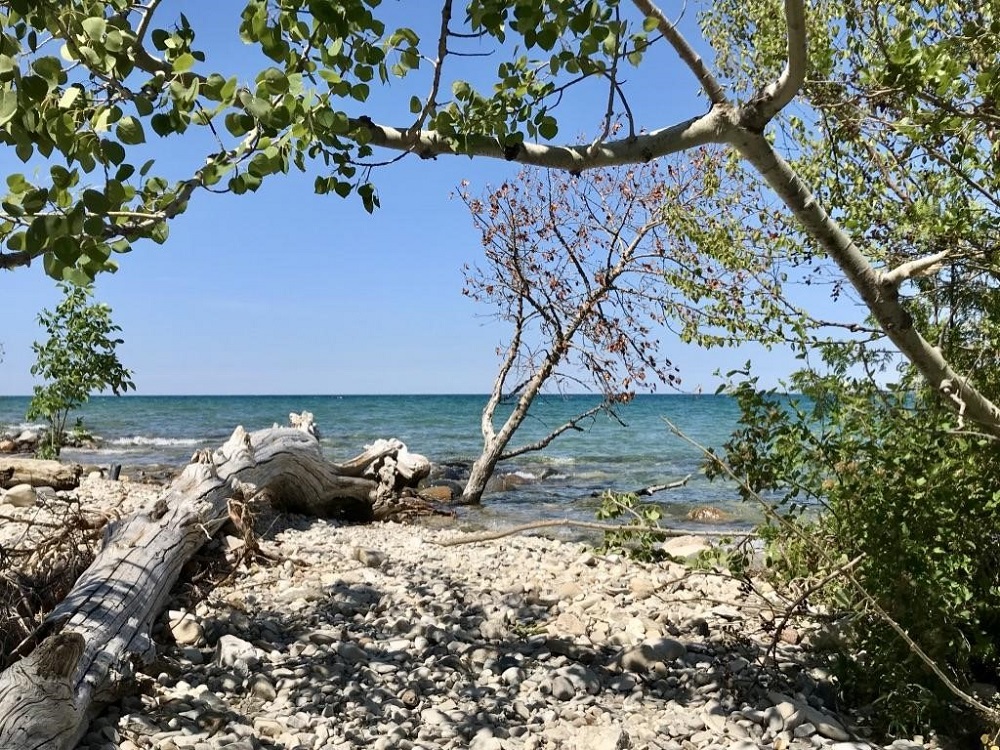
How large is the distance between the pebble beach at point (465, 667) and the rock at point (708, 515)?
5.94 m

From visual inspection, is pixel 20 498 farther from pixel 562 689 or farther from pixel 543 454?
pixel 543 454

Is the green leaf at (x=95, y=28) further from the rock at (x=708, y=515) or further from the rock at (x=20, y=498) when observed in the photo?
the rock at (x=708, y=515)

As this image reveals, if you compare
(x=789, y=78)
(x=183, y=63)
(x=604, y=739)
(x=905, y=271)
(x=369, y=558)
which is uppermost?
(x=789, y=78)

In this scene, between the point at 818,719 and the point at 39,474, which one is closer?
the point at 818,719

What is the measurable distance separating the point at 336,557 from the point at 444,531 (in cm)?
301

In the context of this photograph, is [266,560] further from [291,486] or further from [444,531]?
[444,531]

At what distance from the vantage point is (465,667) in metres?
Result: 4.89

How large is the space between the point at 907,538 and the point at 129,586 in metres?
4.73

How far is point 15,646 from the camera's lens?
436 cm

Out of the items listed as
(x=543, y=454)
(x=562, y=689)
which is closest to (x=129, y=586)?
(x=562, y=689)

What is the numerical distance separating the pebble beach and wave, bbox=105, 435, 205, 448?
21.9 m

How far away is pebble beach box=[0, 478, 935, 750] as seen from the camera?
4.05m

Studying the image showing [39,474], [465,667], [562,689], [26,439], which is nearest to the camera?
A: [562,689]

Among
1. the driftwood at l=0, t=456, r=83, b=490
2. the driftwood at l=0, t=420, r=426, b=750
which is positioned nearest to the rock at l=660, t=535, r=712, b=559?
the driftwood at l=0, t=420, r=426, b=750
